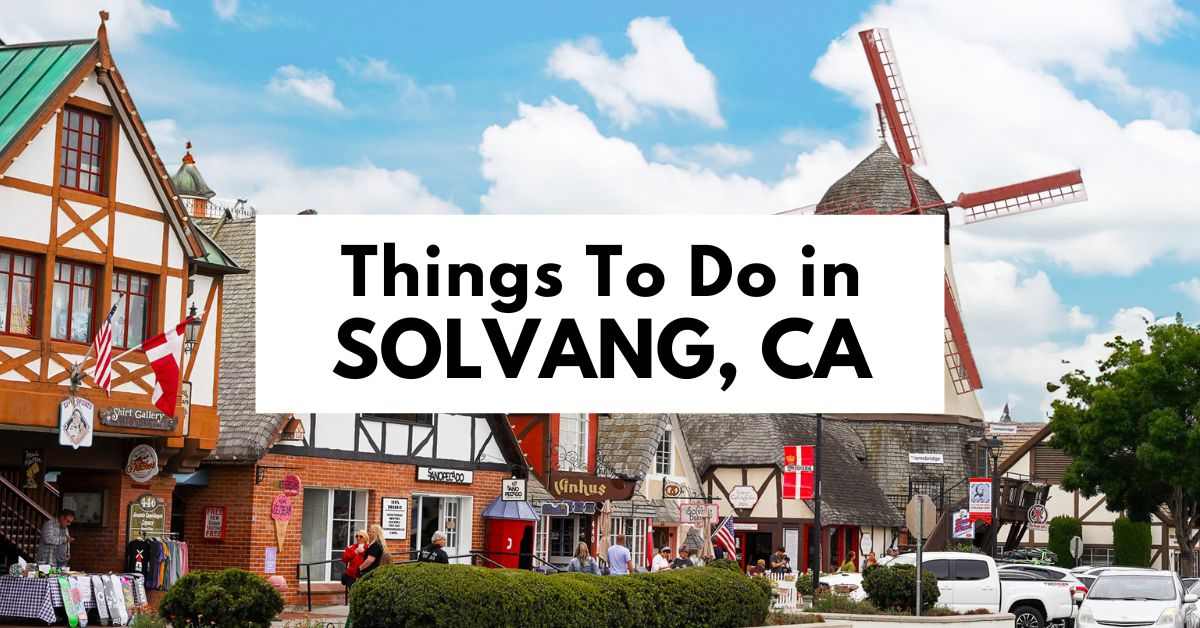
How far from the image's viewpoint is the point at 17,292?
25.0 metres

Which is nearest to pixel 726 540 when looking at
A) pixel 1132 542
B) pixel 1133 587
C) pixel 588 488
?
pixel 588 488

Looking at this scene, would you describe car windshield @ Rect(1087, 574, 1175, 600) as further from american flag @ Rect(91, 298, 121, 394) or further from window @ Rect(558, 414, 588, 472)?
american flag @ Rect(91, 298, 121, 394)

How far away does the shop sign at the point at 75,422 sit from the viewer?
24.9 meters

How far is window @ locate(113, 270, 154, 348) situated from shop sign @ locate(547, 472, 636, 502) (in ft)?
43.6

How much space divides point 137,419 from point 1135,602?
1756 centimetres

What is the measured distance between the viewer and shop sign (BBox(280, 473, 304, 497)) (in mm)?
31172

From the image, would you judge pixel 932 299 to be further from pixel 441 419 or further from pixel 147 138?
pixel 441 419

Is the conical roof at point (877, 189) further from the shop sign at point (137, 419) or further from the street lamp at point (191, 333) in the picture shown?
the shop sign at point (137, 419)

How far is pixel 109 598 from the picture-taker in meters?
24.6

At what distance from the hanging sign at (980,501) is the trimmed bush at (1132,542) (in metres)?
13.8

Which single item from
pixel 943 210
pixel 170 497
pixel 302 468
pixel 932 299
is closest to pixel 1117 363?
pixel 943 210

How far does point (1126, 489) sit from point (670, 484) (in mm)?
17620

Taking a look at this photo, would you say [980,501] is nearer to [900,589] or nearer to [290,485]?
[900,589]

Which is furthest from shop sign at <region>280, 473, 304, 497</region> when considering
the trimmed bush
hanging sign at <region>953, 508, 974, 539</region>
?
the trimmed bush
